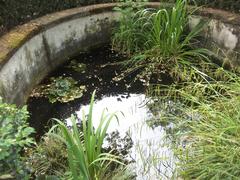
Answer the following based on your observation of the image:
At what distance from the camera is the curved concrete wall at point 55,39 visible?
12.6ft

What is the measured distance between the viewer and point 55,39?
484 centimetres

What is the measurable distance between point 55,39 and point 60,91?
0.90m

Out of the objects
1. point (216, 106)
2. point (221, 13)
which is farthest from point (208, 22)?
point (216, 106)

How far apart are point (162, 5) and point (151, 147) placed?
2.41 metres

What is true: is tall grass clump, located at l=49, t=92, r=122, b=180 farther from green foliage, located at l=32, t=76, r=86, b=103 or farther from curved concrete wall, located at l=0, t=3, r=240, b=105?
green foliage, located at l=32, t=76, r=86, b=103

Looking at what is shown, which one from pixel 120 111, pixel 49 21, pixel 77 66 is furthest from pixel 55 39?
pixel 120 111

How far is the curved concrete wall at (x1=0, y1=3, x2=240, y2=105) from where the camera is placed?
3826 millimetres

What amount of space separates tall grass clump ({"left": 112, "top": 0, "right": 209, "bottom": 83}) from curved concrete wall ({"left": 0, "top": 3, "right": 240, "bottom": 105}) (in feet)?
1.20

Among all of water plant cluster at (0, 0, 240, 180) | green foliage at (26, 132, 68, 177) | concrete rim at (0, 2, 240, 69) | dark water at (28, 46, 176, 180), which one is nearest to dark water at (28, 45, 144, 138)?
dark water at (28, 46, 176, 180)

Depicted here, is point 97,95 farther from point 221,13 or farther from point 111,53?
Result: point 221,13

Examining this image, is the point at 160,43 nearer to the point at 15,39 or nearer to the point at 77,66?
the point at 77,66

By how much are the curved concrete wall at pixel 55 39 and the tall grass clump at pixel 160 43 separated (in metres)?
0.37

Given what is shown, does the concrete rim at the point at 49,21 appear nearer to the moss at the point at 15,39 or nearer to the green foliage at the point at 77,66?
the moss at the point at 15,39

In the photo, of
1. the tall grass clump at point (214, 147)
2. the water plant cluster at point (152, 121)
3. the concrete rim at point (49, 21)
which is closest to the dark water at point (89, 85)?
the water plant cluster at point (152, 121)
